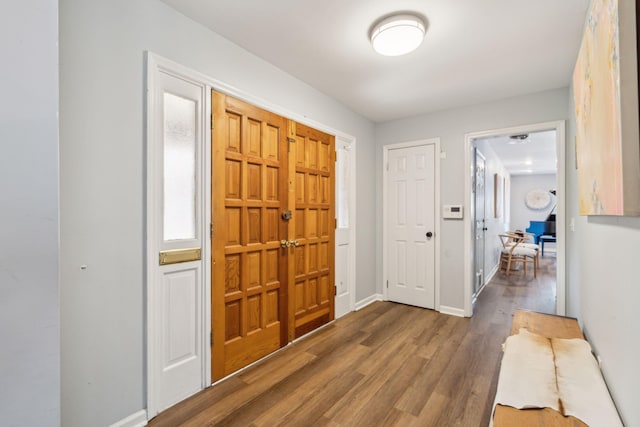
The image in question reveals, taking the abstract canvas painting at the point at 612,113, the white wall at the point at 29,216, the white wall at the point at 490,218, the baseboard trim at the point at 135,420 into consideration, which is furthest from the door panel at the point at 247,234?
the white wall at the point at 490,218

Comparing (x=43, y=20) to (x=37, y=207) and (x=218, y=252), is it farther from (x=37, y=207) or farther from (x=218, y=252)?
(x=218, y=252)

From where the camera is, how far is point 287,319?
2736 mm

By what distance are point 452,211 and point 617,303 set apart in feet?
8.64

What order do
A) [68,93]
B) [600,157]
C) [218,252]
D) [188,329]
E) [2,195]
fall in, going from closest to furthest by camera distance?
1. [2,195]
2. [600,157]
3. [68,93]
4. [188,329]
5. [218,252]

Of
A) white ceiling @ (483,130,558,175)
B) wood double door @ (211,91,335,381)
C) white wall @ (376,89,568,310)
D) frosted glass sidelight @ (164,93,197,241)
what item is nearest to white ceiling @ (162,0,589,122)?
white wall @ (376,89,568,310)

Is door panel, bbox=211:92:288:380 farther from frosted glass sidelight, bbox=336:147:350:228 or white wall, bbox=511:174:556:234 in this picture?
white wall, bbox=511:174:556:234

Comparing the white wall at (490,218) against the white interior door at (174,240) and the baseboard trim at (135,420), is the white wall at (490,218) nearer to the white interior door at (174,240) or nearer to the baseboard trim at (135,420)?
the white interior door at (174,240)

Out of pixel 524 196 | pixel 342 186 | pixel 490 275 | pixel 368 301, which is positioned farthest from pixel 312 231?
pixel 524 196

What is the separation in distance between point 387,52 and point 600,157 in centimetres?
153

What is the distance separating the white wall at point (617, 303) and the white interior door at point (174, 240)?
7.10 ft

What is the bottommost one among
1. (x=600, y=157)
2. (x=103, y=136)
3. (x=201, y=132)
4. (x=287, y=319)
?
(x=287, y=319)

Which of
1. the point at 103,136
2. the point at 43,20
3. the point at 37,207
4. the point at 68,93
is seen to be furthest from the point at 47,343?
the point at 68,93

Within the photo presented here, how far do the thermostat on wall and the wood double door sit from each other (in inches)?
63.8

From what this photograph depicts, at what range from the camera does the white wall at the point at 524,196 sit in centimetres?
948
